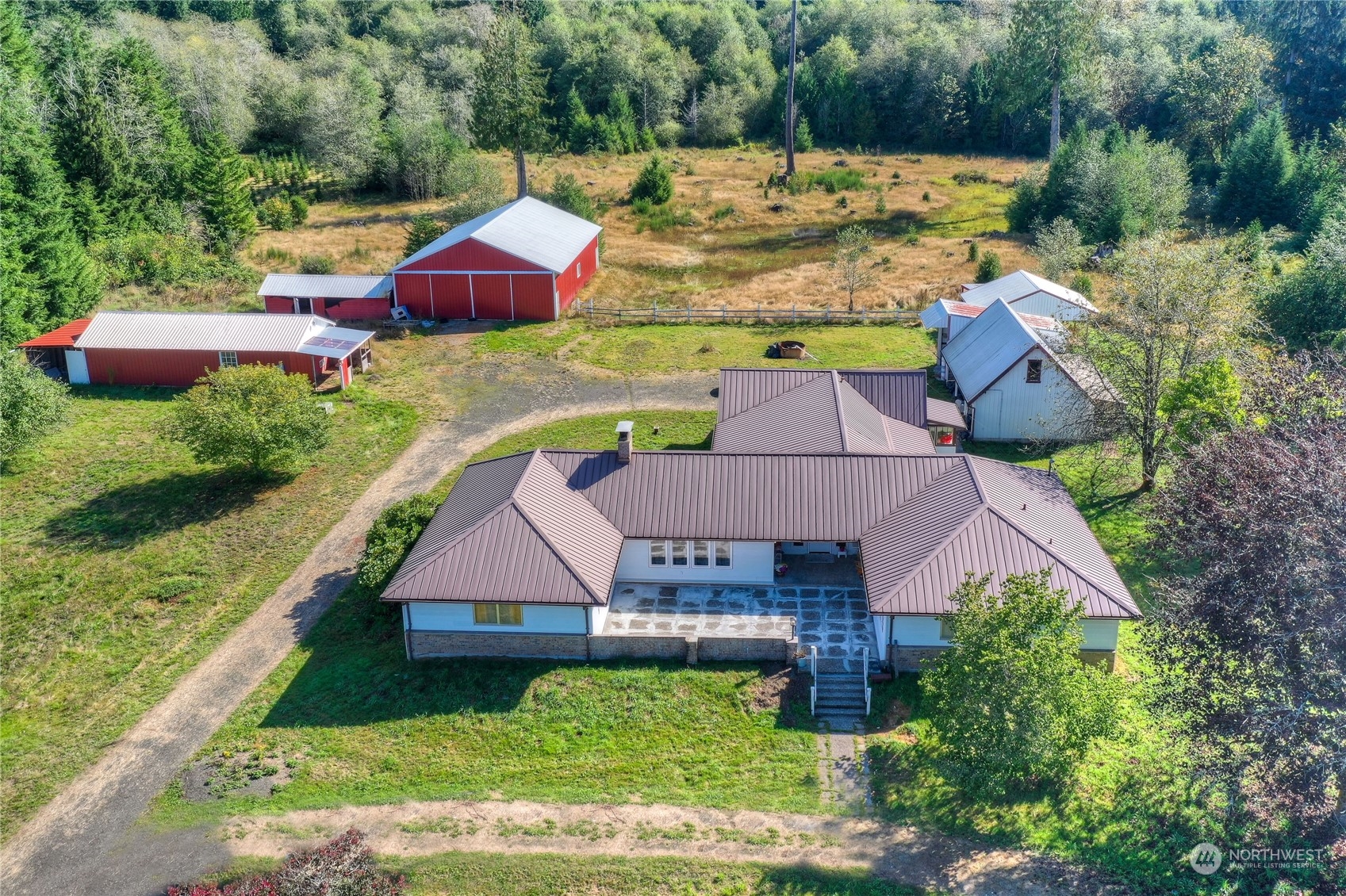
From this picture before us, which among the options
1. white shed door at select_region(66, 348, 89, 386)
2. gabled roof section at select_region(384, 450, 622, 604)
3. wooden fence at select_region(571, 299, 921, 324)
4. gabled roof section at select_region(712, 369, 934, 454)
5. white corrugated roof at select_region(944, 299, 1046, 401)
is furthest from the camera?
wooden fence at select_region(571, 299, 921, 324)

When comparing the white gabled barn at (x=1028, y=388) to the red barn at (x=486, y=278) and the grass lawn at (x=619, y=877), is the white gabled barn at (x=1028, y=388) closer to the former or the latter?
the grass lawn at (x=619, y=877)

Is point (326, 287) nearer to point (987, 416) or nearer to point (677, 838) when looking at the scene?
point (987, 416)

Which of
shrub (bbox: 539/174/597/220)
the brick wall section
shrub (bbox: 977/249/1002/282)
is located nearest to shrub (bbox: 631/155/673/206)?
shrub (bbox: 539/174/597/220)

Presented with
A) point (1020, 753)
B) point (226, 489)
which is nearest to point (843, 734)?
point (1020, 753)

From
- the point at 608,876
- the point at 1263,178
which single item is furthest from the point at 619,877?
the point at 1263,178

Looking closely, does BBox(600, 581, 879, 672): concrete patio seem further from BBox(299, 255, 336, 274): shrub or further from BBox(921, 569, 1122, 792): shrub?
BBox(299, 255, 336, 274): shrub

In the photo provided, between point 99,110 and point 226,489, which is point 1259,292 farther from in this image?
point 99,110
